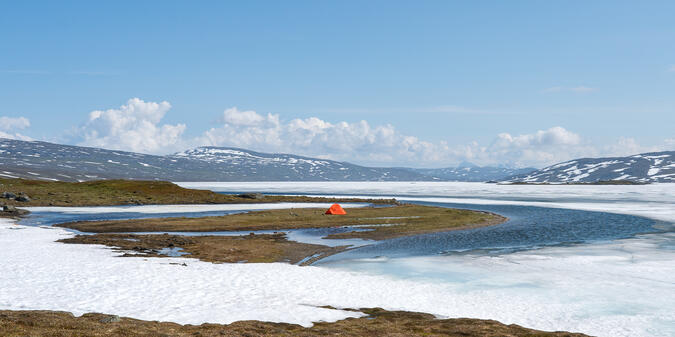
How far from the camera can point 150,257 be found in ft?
105

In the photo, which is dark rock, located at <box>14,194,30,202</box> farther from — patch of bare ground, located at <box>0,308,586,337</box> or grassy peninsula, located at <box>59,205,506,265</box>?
patch of bare ground, located at <box>0,308,586,337</box>

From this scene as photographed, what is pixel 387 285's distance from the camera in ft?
Result: 82.0

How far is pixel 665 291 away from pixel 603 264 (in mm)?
7195

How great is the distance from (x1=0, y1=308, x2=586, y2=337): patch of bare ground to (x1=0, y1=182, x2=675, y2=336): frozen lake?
1167mm

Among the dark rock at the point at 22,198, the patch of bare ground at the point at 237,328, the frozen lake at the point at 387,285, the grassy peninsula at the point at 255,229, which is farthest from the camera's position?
the dark rock at the point at 22,198

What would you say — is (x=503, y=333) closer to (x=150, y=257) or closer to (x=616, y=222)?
(x=150, y=257)

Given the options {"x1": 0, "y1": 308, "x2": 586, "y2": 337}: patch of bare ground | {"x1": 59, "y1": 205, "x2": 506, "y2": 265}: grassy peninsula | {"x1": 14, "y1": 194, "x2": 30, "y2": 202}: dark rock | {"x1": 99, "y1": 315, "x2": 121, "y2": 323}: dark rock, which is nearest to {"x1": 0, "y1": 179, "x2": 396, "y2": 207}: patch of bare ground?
{"x1": 14, "y1": 194, "x2": 30, "y2": 202}: dark rock

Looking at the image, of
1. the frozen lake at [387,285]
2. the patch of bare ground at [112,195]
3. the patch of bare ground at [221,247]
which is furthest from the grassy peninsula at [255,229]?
the patch of bare ground at [112,195]

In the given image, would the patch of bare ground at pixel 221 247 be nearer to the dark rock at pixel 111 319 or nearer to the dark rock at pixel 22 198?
the dark rock at pixel 111 319

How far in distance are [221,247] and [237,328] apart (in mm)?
21136

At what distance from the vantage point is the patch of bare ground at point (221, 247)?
109ft

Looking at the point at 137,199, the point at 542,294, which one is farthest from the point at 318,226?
the point at 137,199

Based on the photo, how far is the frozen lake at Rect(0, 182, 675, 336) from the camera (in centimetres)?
1923

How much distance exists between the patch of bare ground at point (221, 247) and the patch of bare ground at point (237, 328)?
14407 mm
